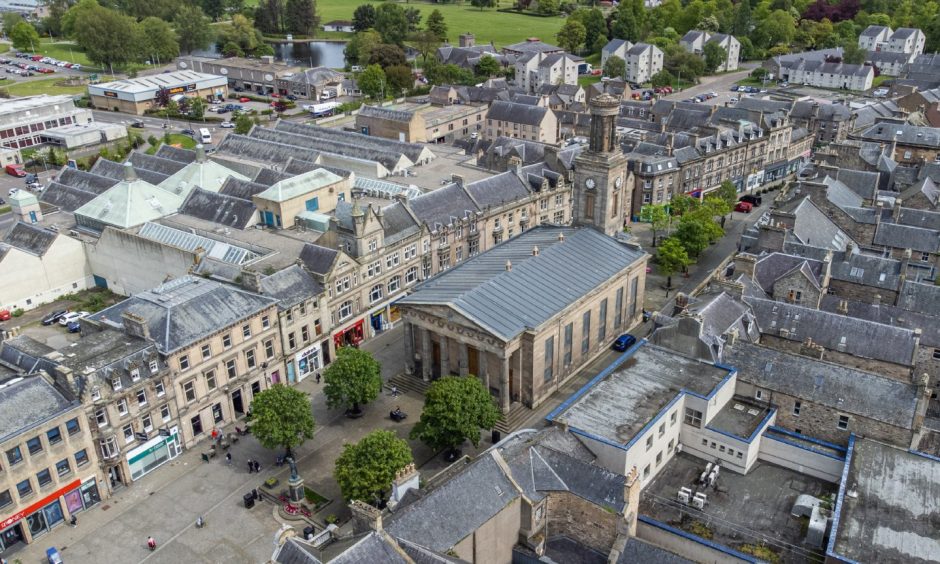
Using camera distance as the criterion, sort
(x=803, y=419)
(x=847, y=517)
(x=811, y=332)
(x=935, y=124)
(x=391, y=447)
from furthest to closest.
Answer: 1. (x=935, y=124)
2. (x=811, y=332)
3. (x=803, y=419)
4. (x=391, y=447)
5. (x=847, y=517)

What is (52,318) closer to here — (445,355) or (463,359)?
(445,355)

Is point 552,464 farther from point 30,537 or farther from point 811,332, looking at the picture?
point 30,537

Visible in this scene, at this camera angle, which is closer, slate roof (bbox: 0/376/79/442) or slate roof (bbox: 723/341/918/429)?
slate roof (bbox: 0/376/79/442)

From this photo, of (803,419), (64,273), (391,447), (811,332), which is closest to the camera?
(391,447)

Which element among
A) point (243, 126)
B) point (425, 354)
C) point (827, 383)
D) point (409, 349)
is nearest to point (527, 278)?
point (425, 354)

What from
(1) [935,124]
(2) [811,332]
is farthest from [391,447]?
(1) [935,124]

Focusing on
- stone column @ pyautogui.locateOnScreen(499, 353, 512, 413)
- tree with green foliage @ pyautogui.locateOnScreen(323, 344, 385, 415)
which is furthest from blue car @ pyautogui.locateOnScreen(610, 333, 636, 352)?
tree with green foliage @ pyautogui.locateOnScreen(323, 344, 385, 415)

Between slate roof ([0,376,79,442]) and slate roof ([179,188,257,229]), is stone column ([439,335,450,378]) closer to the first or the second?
slate roof ([0,376,79,442])
